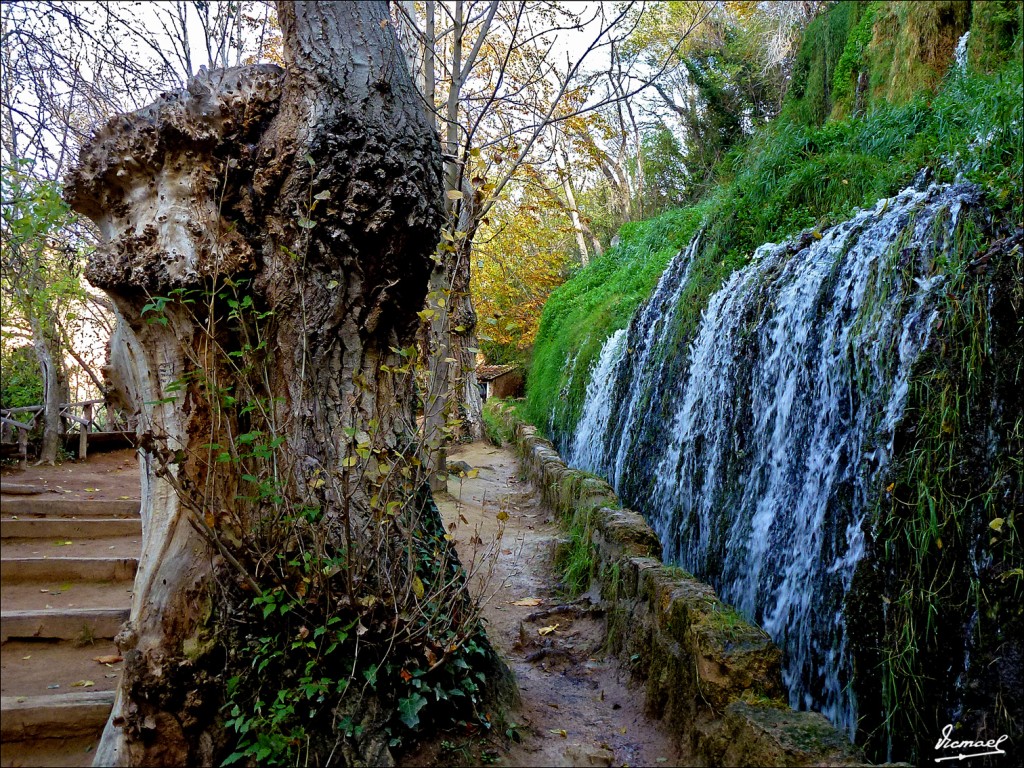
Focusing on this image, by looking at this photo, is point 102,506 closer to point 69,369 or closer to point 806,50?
point 69,369

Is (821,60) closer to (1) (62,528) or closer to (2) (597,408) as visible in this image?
(2) (597,408)

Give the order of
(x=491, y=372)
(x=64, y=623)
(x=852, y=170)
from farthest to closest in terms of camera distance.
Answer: (x=491, y=372) → (x=852, y=170) → (x=64, y=623)

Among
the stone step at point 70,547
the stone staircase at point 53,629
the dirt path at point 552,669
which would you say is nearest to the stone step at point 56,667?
the stone staircase at point 53,629

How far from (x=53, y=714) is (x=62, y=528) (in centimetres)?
103

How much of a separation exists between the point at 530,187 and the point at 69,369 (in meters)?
9.64

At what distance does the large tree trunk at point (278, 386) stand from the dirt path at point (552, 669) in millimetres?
544

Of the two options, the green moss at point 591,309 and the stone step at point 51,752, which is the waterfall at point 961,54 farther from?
the stone step at point 51,752

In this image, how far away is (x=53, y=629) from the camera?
2.44 m

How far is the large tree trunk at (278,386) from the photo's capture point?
9.70ft

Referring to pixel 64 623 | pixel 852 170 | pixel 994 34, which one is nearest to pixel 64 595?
pixel 64 623

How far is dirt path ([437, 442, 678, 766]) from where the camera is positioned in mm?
3393

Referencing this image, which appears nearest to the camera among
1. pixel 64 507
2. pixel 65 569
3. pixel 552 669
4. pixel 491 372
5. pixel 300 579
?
pixel 65 569

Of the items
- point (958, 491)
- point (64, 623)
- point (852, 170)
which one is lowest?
point (64, 623)
